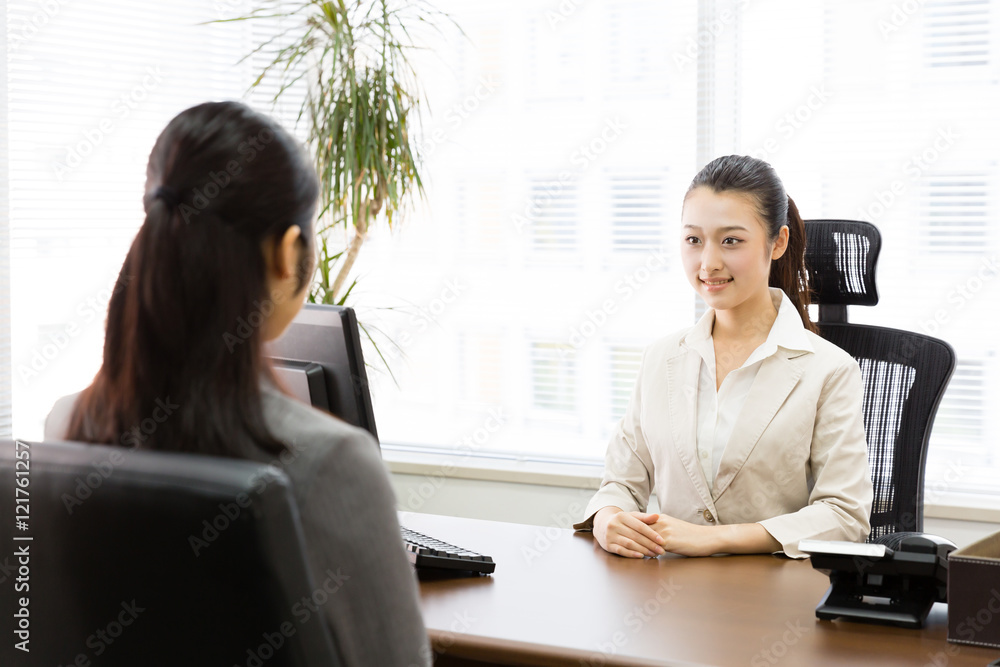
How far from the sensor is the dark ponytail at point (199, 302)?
0.88 meters

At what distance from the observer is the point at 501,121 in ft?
12.0

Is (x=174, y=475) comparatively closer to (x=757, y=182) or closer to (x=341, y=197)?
(x=757, y=182)

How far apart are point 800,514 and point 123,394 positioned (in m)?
1.36

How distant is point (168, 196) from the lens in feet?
2.93

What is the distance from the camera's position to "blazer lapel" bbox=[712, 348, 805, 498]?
2023 millimetres

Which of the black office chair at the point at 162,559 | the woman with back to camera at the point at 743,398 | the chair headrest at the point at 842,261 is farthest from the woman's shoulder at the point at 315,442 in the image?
the chair headrest at the point at 842,261

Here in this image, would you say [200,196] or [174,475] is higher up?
[200,196]

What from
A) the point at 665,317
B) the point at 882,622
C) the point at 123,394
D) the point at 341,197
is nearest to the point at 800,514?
the point at 882,622
